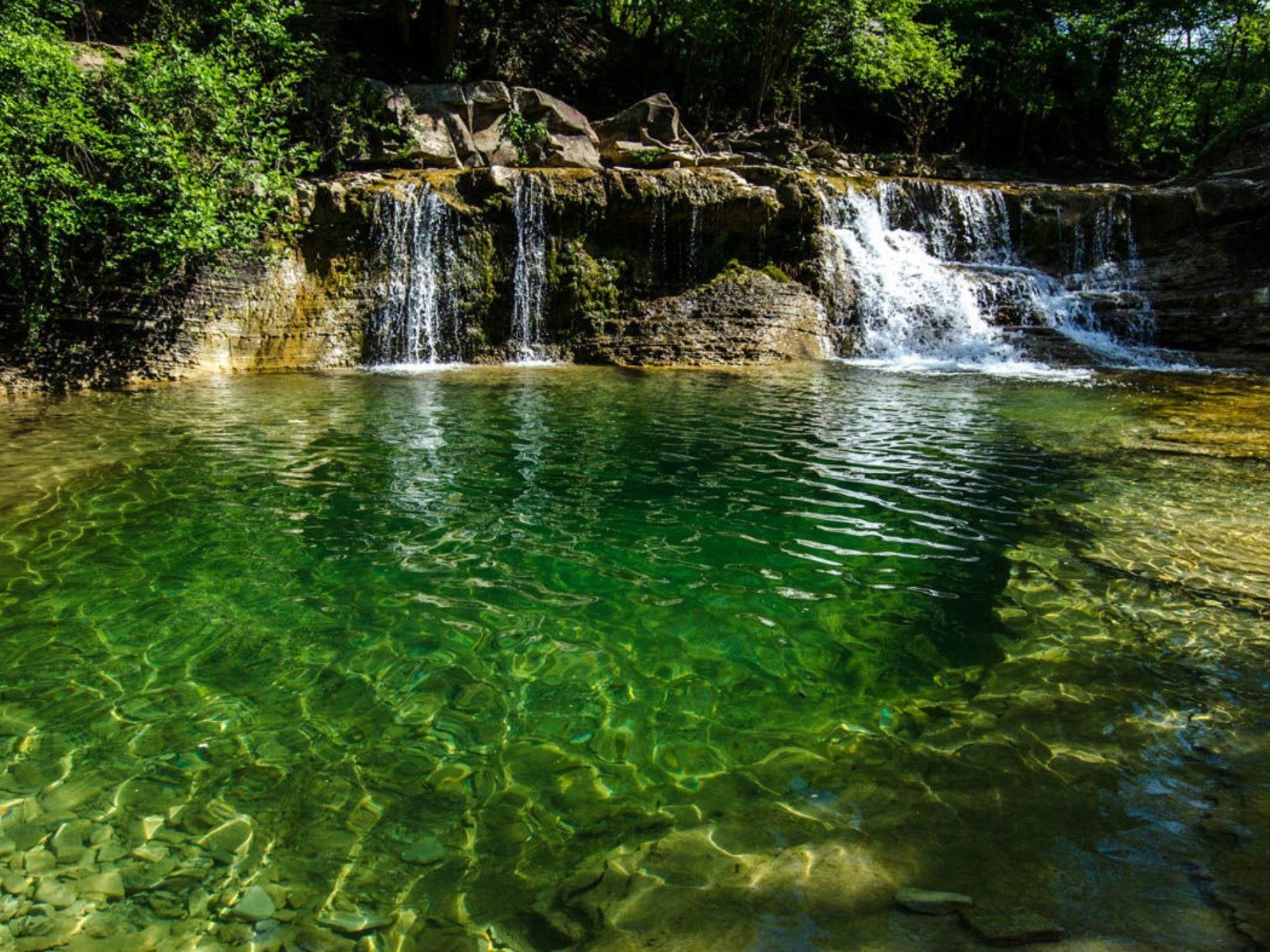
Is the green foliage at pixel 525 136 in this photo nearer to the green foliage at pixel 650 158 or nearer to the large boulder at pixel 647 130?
the large boulder at pixel 647 130

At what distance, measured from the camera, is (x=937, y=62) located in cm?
2522

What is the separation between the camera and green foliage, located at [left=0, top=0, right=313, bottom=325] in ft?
36.2

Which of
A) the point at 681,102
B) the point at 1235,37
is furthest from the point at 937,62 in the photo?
the point at 1235,37

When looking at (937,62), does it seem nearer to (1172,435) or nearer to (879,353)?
(879,353)

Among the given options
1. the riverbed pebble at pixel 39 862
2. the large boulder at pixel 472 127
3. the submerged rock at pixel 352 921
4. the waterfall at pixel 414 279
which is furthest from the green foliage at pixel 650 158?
the submerged rock at pixel 352 921

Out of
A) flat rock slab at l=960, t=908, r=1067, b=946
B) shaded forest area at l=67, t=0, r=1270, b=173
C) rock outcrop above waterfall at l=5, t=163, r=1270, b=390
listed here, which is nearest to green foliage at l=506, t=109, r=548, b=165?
rock outcrop above waterfall at l=5, t=163, r=1270, b=390

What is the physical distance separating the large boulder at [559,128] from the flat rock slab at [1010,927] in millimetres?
21712

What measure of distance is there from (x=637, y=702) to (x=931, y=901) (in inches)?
55.4

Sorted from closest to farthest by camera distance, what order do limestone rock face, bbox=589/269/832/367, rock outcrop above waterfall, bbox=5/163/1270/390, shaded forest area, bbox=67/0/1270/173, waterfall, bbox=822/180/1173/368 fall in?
rock outcrop above waterfall, bbox=5/163/1270/390 < limestone rock face, bbox=589/269/832/367 < waterfall, bbox=822/180/1173/368 < shaded forest area, bbox=67/0/1270/173

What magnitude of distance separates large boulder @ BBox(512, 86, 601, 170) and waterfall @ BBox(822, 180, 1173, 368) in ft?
25.0

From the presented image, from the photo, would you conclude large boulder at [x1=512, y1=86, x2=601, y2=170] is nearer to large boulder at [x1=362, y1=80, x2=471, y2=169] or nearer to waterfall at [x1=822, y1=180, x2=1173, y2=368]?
large boulder at [x1=362, y1=80, x2=471, y2=169]

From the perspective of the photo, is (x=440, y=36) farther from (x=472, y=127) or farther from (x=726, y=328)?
(x=726, y=328)

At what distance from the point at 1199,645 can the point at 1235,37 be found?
36.2m

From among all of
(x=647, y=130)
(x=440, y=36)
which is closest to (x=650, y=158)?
(x=647, y=130)
